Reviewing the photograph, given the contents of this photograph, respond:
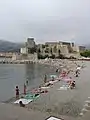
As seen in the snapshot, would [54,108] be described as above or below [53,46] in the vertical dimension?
below

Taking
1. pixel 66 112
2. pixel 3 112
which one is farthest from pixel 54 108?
pixel 3 112

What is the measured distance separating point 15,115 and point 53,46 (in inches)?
7121

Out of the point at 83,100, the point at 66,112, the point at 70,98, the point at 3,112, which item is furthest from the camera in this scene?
the point at 70,98

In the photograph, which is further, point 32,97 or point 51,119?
point 32,97

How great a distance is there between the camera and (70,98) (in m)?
23.2

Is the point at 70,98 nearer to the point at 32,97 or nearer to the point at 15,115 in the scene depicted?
the point at 32,97

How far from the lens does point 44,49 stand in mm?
189500

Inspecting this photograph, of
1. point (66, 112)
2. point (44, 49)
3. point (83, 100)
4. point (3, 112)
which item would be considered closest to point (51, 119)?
point (3, 112)

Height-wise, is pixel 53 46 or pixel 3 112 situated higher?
pixel 53 46

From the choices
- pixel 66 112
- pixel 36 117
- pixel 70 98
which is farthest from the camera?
pixel 70 98

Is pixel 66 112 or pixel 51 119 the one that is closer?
pixel 51 119

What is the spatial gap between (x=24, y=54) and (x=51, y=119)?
609ft

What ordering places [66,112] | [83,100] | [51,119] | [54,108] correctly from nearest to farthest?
[51,119], [66,112], [54,108], [83,100]

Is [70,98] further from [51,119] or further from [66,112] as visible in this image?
[51,119]
